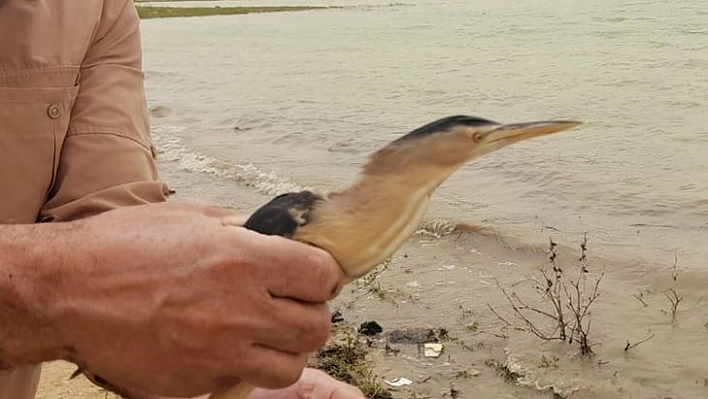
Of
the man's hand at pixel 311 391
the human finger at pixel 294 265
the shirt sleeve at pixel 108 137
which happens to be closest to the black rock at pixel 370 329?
the man's hand at pixel 311 391

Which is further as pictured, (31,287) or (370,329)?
(370,329)

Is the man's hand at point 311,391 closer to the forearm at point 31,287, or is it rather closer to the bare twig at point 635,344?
the forearm at point 31,287

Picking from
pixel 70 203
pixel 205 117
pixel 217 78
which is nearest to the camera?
pixel 70 203

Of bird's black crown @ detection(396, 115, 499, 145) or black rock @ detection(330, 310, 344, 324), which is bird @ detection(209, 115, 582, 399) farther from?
black rock @ detection(330, 310, 344, 324)

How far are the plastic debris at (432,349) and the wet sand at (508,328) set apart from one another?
0.05 metres

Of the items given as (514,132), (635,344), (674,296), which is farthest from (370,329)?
(514,132)

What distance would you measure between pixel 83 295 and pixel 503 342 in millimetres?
4382

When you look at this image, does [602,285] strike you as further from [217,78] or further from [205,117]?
[217,78]

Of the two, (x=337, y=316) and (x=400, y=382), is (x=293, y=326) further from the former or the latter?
(x=337, y=316)

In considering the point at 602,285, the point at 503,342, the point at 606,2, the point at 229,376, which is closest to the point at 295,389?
the point at 229,376

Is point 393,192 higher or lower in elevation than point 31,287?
higher

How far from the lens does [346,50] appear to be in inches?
1030

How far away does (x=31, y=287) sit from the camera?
1819 millimetres

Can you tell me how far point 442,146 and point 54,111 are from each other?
119 centimetres
